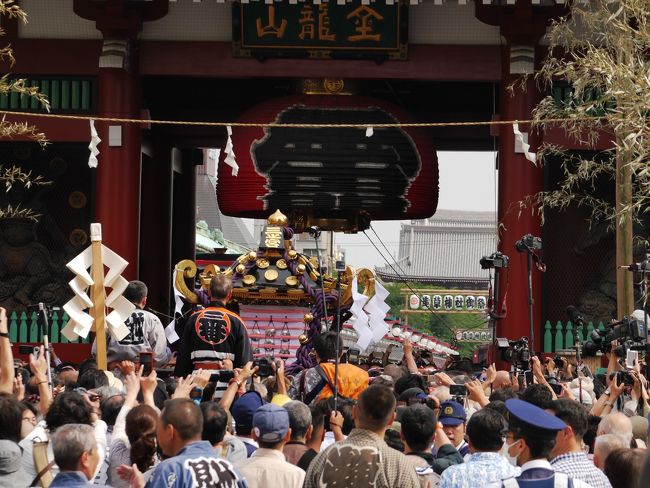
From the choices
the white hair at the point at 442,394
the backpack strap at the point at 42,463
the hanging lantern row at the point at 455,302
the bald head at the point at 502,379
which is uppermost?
the white hair at the point at 442,394

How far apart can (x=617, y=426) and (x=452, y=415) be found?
105 centimetres

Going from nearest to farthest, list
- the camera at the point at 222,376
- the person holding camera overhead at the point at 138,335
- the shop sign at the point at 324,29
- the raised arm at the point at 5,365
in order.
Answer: the raised arm at the point at 5,365 → the camera at the point at 222,376 → the person holding camera overhead at the point at 138,335 → the shop sign at the point at 324,29

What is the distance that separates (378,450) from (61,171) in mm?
16161

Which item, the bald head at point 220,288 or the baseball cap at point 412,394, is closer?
the baseball cap at point 412,394

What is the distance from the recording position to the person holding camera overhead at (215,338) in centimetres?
1141

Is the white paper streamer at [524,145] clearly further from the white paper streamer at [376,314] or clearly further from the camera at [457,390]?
the camera at [457,390]

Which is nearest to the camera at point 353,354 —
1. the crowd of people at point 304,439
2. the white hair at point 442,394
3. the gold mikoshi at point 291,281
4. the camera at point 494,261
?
the camera at point 494,261

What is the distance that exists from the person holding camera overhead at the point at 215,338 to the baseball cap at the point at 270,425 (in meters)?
4.52

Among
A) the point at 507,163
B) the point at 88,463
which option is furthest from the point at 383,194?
the point at 88,463

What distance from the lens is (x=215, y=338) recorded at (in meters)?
11.4

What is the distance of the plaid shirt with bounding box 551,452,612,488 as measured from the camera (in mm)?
6508

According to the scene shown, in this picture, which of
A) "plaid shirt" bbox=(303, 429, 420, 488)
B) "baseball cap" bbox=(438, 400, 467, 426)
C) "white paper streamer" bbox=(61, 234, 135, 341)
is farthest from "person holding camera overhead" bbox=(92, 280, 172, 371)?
"plaid shirt" bbox=(303, 429, 420, 488)

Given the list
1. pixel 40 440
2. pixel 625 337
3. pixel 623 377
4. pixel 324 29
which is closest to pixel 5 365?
pixel 40 440

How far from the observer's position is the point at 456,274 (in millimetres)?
72750
